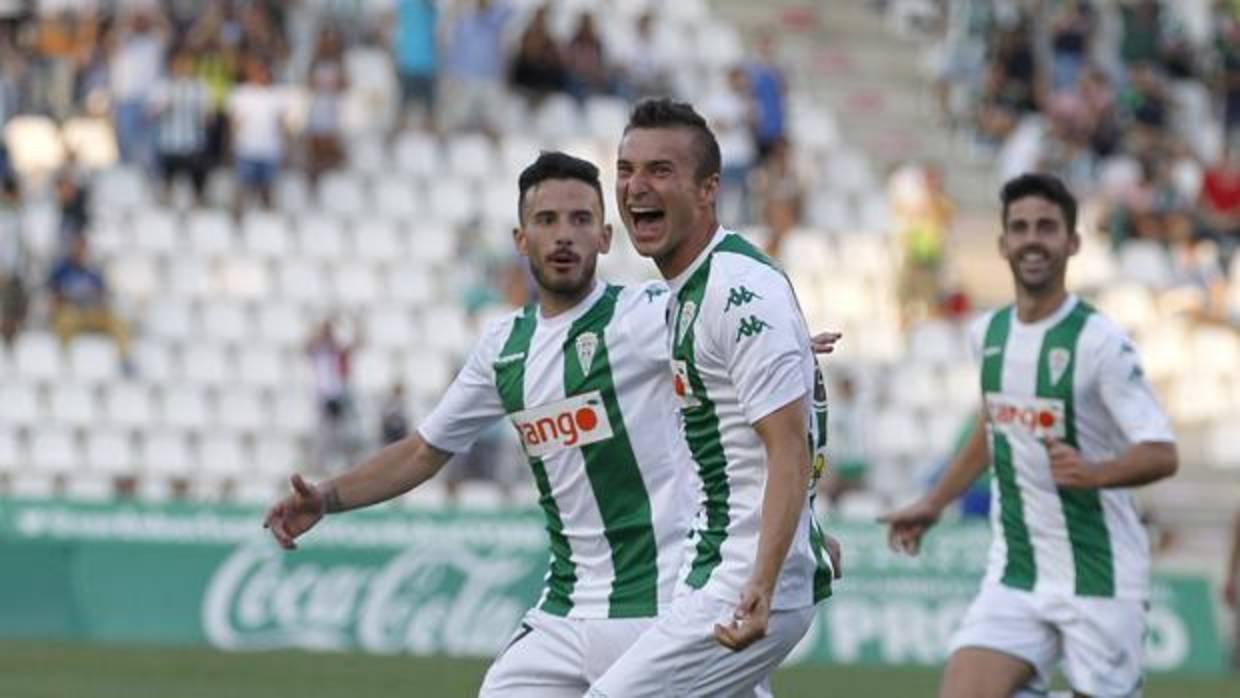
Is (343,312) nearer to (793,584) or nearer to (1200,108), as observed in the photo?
(1200,108)

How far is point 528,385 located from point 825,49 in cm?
2284

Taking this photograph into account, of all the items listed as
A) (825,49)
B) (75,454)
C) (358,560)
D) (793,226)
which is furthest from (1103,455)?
(825,49)

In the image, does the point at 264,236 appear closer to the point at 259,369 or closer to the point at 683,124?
the point at 259,369

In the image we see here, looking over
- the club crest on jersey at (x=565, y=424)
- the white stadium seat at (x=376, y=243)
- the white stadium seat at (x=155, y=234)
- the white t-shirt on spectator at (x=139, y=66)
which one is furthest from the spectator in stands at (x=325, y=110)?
the club crest on jersey at (x=565, y=424)

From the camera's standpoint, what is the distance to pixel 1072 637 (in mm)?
11336

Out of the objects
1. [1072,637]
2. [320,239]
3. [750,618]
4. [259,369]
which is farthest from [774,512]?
[320,239]

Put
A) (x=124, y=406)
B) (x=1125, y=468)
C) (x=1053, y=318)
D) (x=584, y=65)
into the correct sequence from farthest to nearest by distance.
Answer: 1. (x=584, y=65)
2. (x=124, y=406)
3. (x=1053, y=318)
4. (x=1125, y=468)

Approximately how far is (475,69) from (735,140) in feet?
8.13

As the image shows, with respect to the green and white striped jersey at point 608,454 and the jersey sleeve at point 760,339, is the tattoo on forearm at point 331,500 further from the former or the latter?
the jersey sleeve at point 760,339

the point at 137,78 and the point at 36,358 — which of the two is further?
the point at 137,78

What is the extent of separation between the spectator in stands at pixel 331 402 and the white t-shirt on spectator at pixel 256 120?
7.57ft

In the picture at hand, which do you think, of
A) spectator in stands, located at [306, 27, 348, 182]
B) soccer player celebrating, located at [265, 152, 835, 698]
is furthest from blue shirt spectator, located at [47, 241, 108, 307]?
soccer player celebrating, located at [265, 152, 835, 698]

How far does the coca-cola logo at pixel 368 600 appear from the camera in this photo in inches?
841

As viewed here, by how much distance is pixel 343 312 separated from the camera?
1009 inches
